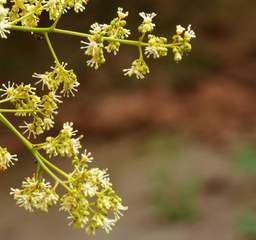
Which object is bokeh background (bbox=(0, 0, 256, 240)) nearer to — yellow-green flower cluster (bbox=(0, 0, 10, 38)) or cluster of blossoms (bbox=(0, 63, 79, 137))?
cluster of blossoms (bbox=(0, 63, 79, 137))

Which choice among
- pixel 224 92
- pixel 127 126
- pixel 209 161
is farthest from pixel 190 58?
pixel 209 161

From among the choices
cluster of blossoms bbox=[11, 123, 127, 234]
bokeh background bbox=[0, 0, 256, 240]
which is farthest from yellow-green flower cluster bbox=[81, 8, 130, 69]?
bokeh background bbox=[0, 0, 256, 240]

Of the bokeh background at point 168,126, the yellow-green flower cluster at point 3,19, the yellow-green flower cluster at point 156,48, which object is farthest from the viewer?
the bokeh background at point 168,126

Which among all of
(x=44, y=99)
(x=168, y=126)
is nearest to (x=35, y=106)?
(x=44, y=99)

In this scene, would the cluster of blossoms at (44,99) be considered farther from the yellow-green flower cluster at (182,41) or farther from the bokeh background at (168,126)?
the bokeh background at (168,126)

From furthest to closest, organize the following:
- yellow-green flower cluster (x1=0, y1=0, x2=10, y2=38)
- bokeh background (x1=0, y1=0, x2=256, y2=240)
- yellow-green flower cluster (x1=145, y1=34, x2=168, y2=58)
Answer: bokeh background (x1=0, y1=0, x2=256, y2=240) → yellow-green flower cluster (x1=145, y1=34, x2=168, y2=58) → yellow-green flower cluster (x1=0, y1=0, x2=10, y2=38)

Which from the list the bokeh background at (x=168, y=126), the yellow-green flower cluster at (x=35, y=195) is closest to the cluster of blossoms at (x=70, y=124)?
the yellow-green flower cluster at (x=35, y=195)

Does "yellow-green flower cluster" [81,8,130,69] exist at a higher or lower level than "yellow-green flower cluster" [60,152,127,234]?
higher
